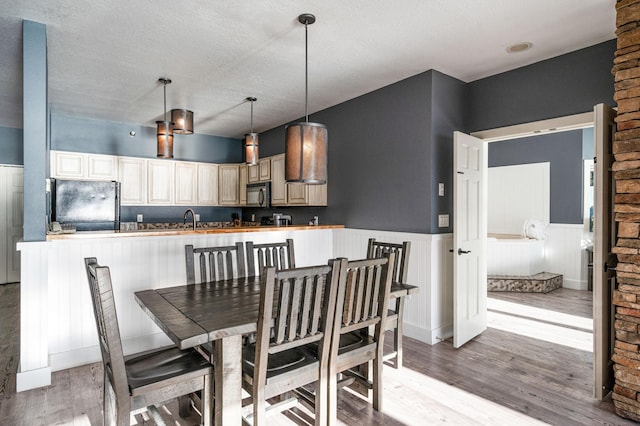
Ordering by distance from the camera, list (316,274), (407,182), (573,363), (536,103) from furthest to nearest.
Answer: (407,182) → (536,103) → (573,363) → (316,274)

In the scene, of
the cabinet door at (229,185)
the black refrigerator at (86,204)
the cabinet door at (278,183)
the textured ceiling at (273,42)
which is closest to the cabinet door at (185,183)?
the cabinet door at (229,185)

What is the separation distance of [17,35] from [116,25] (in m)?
0.87

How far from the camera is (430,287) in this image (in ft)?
11.7

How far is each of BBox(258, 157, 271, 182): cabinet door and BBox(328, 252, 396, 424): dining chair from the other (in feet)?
13.0

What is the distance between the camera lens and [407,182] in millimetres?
3805

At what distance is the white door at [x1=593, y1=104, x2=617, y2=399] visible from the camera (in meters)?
2.41

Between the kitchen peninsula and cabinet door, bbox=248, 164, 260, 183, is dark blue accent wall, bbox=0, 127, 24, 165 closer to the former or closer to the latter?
cabinet door, bbox=248, 164, 260, 183

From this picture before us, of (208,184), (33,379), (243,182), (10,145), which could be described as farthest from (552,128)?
(10,145)

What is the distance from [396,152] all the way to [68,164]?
14.9 ft

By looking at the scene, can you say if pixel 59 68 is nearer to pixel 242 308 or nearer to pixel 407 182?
pixel 242 308

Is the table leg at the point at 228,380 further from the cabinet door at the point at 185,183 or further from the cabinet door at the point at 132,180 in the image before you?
the cabinet door at the point at 185,183

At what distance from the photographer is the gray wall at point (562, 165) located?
586 centimetres

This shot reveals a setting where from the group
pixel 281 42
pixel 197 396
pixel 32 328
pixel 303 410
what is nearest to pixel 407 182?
pixel 281 42

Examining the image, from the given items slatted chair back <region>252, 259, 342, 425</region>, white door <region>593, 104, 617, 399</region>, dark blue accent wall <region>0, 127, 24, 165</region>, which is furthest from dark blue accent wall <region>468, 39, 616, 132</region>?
dark blue accent wall <region>0, 127, 24, 165</region>
